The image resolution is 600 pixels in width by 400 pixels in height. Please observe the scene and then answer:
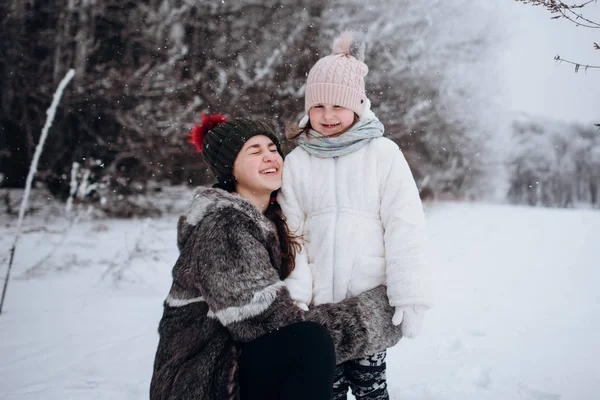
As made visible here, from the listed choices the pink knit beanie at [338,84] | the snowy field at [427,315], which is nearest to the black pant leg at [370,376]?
the snowy field at [427,315]

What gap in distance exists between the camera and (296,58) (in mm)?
7117

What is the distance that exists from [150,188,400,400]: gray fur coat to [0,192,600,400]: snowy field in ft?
4.33

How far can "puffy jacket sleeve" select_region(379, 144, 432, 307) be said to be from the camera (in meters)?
1.55

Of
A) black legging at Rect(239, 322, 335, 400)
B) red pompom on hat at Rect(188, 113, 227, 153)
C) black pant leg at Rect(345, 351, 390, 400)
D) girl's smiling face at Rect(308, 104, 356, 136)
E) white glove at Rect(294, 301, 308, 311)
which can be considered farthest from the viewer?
red pompom on hat at Rect(188, 113, 227, 153)

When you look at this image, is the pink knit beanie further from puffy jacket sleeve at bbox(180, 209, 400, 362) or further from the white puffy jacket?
puffy jacket sleeve at bbox(180, 209, 400, 362)

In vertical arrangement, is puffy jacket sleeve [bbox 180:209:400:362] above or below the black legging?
above

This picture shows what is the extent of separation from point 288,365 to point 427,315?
3.12 metres

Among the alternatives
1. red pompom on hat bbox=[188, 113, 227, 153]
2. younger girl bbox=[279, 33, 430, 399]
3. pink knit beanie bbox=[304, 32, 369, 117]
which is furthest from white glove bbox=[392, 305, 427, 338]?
red pompom on hat bbox=[188, 113, 227, 153]

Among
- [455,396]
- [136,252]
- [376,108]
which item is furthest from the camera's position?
[376,108]

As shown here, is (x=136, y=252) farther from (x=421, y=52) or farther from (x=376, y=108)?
(x=421, y=52)

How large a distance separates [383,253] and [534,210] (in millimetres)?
9173

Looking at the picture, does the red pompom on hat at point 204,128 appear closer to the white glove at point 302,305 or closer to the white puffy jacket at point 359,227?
the white puffy jacket at point 359,227

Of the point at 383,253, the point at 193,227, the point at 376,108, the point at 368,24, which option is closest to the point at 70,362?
the point at 193,227

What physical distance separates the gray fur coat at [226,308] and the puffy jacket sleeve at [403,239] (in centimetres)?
13
